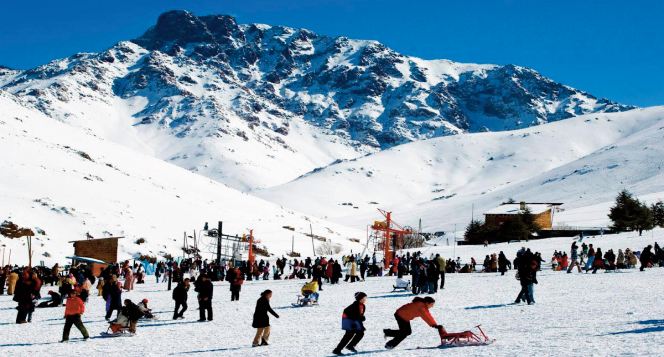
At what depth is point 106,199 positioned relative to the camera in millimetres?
82750

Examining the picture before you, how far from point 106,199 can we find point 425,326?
68.9 metres

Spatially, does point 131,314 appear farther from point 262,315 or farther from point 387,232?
point 387,232

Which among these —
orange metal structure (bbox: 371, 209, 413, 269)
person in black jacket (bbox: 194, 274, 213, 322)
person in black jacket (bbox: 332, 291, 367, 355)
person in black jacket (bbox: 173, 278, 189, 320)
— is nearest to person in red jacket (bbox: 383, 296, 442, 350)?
person in black jacket (bbox: 332, 291, 367, 355)

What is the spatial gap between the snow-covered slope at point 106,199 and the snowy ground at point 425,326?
39.6 m

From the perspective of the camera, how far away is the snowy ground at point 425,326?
15453 mm

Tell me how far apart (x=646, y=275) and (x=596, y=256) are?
426 cm

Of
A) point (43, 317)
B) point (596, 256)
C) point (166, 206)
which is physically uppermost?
point (166, 206)

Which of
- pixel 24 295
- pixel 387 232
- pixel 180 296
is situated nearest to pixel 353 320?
pixel 180 296

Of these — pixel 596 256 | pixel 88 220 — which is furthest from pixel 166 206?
pixel 596 256

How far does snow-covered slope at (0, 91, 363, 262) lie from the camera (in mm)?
70688

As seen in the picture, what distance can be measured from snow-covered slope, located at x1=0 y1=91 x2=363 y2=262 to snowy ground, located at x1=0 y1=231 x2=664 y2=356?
39.6 meters

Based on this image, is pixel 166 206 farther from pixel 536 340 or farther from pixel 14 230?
pixel 536 340

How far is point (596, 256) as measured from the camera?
36375mm

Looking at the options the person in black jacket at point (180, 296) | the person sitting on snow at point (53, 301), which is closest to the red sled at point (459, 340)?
the person in black jacket at point (180, 296)
